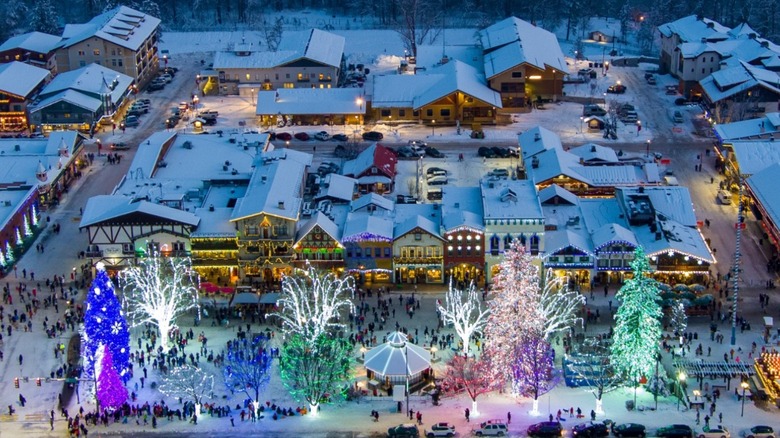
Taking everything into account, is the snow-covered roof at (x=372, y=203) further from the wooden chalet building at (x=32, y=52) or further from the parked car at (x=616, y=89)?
the wooden chalet building at (x=32, y=52)

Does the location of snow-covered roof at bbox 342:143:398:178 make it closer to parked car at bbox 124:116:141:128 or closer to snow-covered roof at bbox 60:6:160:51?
parked car at bbox 124:116:141:128

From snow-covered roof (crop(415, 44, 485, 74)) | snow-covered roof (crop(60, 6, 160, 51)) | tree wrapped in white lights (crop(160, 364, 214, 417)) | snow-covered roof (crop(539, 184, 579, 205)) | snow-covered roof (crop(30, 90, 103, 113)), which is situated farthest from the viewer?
snow-covered roof (crop(60, 6, 160, 51))

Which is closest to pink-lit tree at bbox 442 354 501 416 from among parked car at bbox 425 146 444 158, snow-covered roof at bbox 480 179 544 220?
snow-covered roof at bbox 480 179 544 220

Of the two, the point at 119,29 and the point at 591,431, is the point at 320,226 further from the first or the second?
the point at 119,29

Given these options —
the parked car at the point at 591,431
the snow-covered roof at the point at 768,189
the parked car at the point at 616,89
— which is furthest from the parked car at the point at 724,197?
the parked car at the point at 591,431

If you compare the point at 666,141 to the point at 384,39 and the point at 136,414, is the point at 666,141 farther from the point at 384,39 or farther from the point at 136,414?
the point at 136,414
